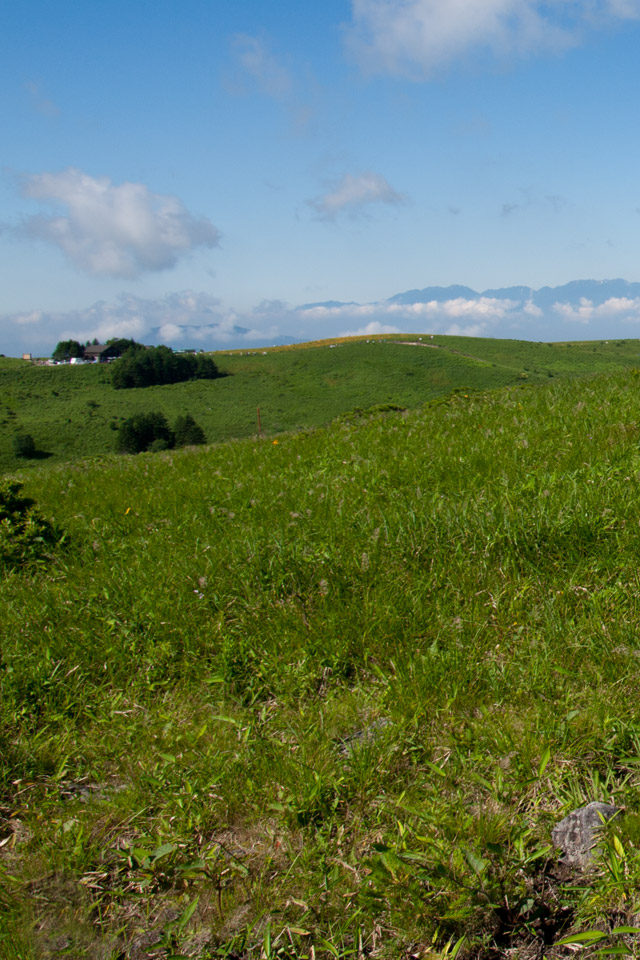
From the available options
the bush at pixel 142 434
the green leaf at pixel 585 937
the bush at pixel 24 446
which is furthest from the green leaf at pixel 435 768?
the bush at pixel 24 446

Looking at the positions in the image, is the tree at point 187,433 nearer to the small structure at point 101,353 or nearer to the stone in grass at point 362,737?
the stone in grass at point 362,737

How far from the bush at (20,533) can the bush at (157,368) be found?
411 ft

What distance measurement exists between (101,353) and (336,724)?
6991 inches

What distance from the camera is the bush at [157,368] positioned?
127 metres

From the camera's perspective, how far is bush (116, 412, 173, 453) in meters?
80.8

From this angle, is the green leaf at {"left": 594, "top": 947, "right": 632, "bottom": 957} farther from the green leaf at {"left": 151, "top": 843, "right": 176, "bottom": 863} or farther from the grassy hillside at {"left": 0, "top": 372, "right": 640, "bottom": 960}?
the green leaf at {"left": 151, "top": 843, "right": 176, "bottom": 863}

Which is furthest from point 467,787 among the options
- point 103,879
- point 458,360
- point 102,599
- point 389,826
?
point 458,360

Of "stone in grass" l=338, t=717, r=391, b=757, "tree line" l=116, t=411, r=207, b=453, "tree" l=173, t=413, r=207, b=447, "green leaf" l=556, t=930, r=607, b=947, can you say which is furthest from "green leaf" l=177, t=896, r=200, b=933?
"tree line" l=116, t=411, r=207, b=453

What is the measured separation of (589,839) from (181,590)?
3.17 m

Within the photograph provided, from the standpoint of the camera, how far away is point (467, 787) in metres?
2.65

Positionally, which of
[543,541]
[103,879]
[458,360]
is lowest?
[103,879]

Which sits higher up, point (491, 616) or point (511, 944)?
point (491, 616)

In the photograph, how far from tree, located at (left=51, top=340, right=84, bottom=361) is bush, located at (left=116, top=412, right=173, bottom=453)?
9720 cm

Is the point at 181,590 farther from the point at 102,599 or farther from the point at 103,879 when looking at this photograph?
the point at 103,879
